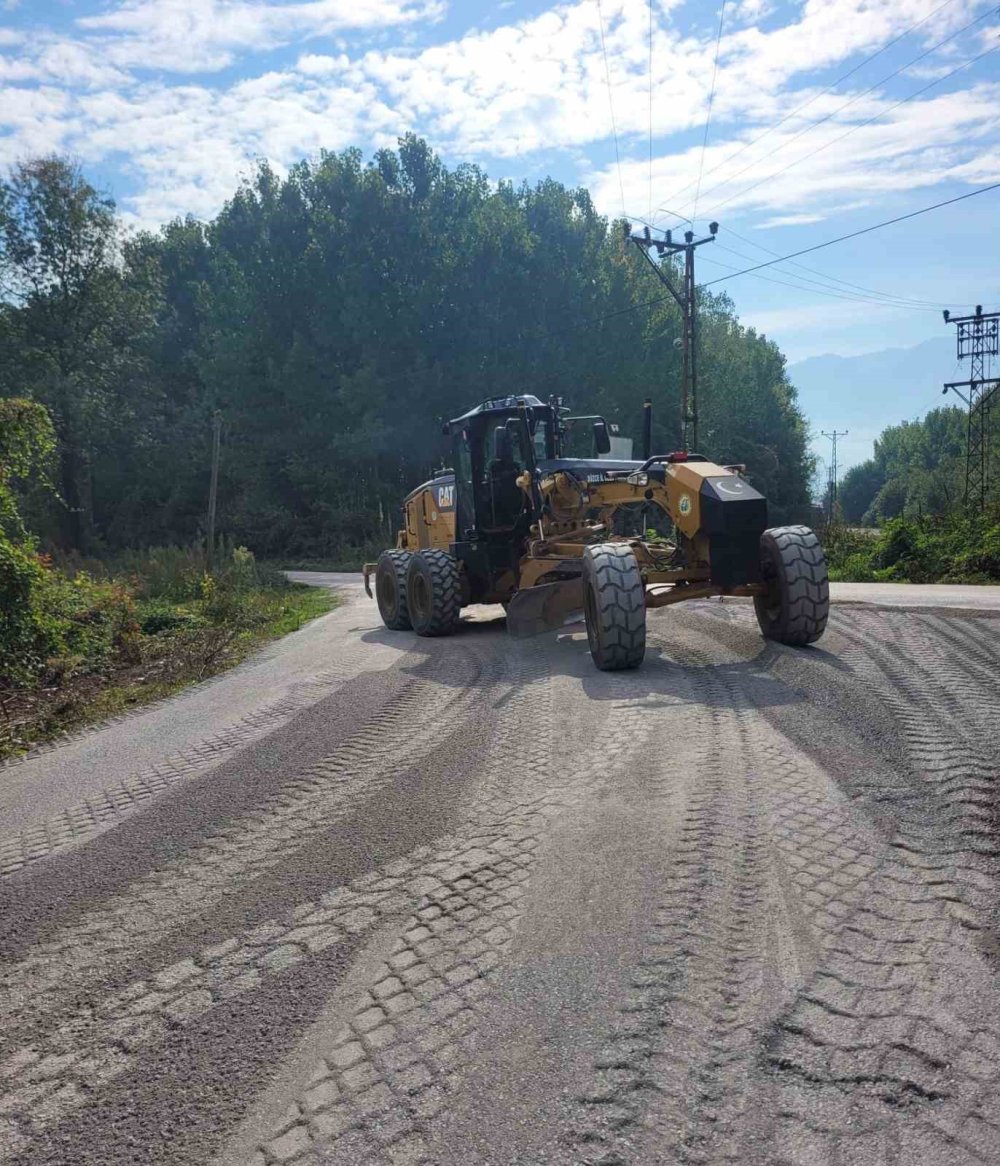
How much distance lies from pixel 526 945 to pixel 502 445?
31.7 feet

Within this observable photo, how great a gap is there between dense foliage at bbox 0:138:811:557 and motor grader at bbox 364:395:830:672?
27.8 meters

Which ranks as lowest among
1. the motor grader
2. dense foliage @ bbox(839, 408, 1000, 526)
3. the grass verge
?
the grass verge

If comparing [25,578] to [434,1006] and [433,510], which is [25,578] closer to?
[433,510]

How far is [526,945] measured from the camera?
364cm

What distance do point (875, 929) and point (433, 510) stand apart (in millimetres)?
11985

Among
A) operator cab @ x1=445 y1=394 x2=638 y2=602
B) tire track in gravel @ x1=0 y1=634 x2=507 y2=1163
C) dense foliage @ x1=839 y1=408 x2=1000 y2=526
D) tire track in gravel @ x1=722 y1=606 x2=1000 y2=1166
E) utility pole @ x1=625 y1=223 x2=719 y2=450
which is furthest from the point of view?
dense foliage @ x1=839 y1=408 x2=1000 y2=526

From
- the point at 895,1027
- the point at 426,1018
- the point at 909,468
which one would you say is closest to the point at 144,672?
the point at 426,1018

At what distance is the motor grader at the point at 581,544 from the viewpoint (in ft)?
30.2

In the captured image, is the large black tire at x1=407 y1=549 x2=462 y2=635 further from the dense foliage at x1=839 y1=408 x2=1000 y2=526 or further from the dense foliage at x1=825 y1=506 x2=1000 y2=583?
the dense foliage at x1=839 y1=408 x2=1000 y2=526

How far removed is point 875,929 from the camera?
3.57 meters

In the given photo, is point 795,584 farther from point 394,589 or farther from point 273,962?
point 394,589

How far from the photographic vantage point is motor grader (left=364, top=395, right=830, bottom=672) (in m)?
9.22

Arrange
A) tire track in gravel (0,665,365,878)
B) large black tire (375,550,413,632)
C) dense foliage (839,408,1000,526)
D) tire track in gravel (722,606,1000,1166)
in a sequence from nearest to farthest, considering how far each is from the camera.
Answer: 1. tire track in gravel (722,606,1000,1166)
2. tire track in gravel (0,665,365,878)
3. large black tire (375,550,413,632)
4. dense foliage (839,408,1000,526)

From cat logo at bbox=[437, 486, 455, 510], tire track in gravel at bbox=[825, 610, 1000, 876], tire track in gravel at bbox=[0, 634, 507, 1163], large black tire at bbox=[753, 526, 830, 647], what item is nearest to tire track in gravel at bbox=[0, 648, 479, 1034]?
tire track in gravel at bbox=[0, 634, 507, 1163]
